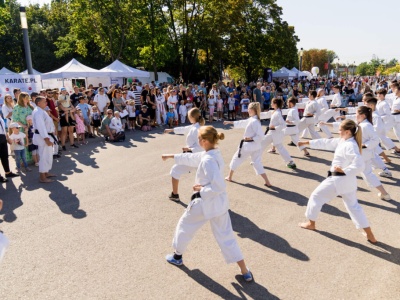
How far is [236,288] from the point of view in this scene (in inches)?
Result: 147

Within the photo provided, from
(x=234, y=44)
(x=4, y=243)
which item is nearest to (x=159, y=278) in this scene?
(x=4, y=243)

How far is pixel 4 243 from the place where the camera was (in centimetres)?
Result: 293

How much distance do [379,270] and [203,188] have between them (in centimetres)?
238

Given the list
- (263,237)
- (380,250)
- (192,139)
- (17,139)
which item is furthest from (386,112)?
(17,139)

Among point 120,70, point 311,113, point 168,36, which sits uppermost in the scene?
point 168,36

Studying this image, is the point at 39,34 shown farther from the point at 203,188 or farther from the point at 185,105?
the point at 203,188

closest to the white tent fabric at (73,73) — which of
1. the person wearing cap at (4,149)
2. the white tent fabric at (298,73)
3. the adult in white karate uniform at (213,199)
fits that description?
the person wearing cap at (4,149)

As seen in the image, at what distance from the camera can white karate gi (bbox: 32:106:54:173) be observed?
7.22 meters

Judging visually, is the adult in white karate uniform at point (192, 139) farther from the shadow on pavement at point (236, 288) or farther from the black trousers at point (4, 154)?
the black trousers at point (4, 154)

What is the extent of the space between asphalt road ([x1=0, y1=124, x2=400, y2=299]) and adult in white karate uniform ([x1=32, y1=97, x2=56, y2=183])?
453 mm

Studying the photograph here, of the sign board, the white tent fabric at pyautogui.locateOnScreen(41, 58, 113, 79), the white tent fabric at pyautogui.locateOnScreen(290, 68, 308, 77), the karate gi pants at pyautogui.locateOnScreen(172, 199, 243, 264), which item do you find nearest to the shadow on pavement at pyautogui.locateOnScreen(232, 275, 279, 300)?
the karate gi pants at pyautogui.locateOnScreen(172, 199, 243, 264)

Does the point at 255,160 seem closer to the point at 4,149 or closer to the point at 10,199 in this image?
the point at 10,199

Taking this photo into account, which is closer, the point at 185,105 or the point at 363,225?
the point at 363,225

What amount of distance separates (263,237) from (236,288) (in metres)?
1.30
